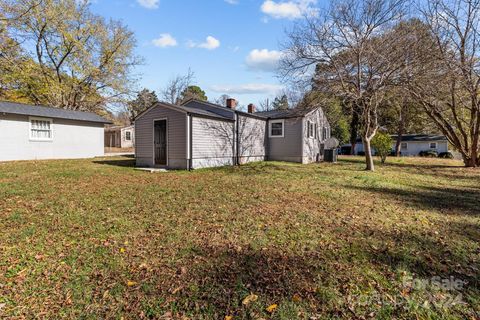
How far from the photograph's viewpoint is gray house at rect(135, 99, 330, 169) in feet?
38.1

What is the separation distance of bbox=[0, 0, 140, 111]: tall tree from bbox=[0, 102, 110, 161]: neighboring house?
6.29 metres

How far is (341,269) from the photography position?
9.58ft

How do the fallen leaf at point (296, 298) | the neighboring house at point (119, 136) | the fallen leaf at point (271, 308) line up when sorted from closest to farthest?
the fallen leaf at point (271, 308), the fallen leaf at point (296, 298), the neighboring house at point (119, 136)

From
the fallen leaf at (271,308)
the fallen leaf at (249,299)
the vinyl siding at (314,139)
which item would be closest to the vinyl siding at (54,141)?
the vinyl siding at (314,139)

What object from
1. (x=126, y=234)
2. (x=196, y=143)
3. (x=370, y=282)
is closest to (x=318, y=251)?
(x=370, y=282)

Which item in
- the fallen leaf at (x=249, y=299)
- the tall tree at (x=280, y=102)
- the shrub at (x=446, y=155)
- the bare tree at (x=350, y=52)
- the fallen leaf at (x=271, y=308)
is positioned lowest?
the fallen leaf at (x=271, y=308)

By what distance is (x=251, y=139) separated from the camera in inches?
606

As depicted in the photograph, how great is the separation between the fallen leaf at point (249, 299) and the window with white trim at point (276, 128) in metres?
14.5

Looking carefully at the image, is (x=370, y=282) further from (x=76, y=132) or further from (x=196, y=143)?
(x=76, y=132)

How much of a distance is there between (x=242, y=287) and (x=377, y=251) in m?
A: 2.00

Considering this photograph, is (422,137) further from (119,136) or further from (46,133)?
(46,133)

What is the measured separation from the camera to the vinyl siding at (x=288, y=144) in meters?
15.6

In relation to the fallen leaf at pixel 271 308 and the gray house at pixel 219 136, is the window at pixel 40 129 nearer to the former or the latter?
the gray house at pixel 219 136

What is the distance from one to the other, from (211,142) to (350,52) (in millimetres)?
7643
